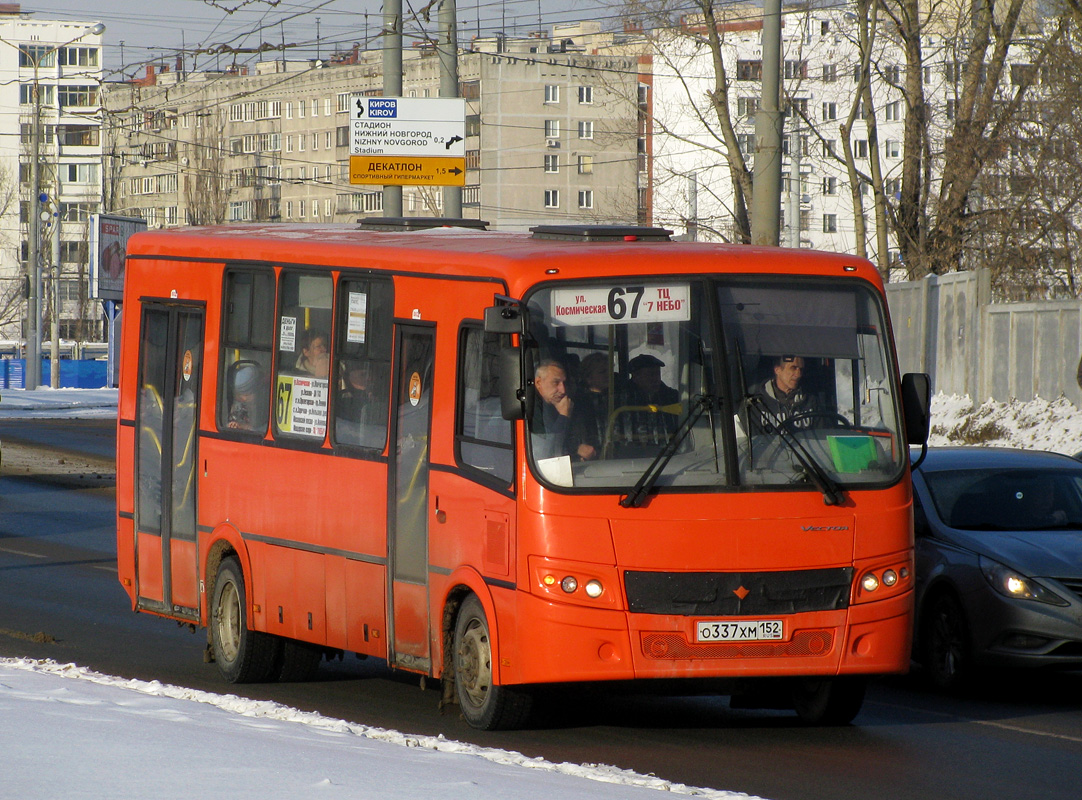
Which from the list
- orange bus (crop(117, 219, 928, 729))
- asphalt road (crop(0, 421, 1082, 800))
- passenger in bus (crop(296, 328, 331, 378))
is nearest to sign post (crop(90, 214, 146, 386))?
asphalt road (crop(0, 421, 1082, 800))

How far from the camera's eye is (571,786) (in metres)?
6.50

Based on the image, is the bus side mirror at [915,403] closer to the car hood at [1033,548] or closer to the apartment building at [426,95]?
the car hood at [1033,548]

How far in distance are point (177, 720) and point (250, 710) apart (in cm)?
81

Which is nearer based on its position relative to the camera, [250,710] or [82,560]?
[250,710]

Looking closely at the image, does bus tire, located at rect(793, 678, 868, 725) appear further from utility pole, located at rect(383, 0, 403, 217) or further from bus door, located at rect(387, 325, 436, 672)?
utility pole, located at rect(383, 0, 403, 217)

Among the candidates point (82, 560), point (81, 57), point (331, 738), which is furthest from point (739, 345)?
point (81, 57)

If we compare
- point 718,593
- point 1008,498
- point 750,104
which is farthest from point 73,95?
point 718,593

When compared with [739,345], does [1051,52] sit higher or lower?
higher

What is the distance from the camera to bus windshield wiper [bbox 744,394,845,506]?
27.3 ft

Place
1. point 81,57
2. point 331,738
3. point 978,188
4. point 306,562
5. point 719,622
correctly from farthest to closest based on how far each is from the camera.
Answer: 1. point 81,57
2. point 978,188
3. point 306,562
4. point 719,622
5. point 331,738

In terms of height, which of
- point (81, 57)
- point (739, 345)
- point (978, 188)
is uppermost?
point (81, 57)

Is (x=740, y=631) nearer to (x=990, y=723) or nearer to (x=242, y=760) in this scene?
(x=990, y=723)

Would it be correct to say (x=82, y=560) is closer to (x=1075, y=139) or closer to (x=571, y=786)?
(x=571, y=786)

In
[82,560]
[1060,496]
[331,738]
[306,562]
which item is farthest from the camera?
[82,560]
